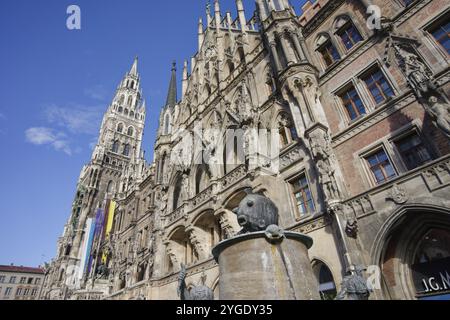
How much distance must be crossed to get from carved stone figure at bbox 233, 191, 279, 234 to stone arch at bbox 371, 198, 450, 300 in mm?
5494

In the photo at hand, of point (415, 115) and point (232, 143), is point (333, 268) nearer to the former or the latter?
point (415, 115)

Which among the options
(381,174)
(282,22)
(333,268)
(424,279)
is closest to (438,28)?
(381,174)

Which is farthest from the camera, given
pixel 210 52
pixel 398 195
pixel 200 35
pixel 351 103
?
pixel 200 35

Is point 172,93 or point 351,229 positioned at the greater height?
point 172,93

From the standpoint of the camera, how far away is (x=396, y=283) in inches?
337

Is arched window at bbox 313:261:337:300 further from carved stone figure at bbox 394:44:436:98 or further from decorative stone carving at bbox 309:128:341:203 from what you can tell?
carved stone figure at bbox 394:44:436:98

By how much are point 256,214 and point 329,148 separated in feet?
24.2

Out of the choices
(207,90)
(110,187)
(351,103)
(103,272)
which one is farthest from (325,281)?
(110,187)

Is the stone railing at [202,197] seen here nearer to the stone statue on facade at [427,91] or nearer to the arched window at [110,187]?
the stone statue on facade at [427,91]

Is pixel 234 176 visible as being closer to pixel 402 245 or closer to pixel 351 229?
pixel 351 229

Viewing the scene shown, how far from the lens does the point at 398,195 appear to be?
29.1 feet

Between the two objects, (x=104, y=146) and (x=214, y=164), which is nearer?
(x=214, y=164)

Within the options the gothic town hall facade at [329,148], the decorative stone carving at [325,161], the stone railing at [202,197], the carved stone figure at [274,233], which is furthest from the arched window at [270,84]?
the carved stone figure at [274,233]
